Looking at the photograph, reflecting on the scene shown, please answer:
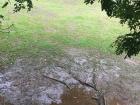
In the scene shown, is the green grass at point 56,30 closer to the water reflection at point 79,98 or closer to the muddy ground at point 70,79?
the muddy ground at point 70,79

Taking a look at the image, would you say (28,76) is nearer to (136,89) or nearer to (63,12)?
(136,89)

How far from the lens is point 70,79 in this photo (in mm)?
14742

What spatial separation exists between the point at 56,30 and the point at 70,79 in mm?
7212

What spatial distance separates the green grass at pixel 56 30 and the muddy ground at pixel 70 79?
1.16m

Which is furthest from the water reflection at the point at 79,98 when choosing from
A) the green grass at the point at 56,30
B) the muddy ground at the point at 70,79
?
the green grass at the point at 56,30

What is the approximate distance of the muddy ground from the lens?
43.3 ft

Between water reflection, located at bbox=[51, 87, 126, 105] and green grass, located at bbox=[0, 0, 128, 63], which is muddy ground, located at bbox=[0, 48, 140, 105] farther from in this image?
green grass, located at bbox=[0, 0, 128, 63]

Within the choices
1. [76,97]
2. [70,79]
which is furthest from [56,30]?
[76,97]

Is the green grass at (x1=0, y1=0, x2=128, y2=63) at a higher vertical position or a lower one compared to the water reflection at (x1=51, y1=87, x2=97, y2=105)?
higher

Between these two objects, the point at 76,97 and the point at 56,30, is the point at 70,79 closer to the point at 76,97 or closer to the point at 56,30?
the point at 76,97

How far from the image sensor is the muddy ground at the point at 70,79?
13.2m

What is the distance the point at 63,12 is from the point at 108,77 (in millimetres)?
11146

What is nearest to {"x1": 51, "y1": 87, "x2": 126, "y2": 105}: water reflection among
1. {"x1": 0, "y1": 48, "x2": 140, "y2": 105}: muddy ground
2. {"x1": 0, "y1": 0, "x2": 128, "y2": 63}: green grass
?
{"x1": 0, "y1": 48, "x2": 140, "y2": 105}: muddy ground

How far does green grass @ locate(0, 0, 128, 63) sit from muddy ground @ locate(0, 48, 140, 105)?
1160mm
